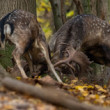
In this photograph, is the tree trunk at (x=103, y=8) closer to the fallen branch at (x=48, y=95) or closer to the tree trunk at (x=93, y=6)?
the tree trunk at (x=93, y=6)

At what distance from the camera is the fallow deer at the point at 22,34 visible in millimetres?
6633

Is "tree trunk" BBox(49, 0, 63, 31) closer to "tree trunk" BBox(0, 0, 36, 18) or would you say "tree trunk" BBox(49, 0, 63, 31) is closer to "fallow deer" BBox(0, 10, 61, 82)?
"tree trunk" BBox(0, 0, 36, 18)

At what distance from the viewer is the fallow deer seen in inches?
261

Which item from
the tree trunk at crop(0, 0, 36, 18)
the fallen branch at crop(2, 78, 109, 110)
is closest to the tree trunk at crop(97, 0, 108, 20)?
the tree trunk at crop(0, 0, 36, 18)

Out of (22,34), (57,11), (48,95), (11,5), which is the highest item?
(11,5)

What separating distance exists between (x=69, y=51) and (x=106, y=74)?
1920 mm

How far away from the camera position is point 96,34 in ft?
26.7

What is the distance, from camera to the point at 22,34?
22.0 ft

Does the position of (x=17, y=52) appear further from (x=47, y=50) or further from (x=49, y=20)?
(x=49, y=20)

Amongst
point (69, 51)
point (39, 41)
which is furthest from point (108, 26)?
point (39, 41)

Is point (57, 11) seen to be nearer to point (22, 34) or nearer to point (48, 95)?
point (22, 34)

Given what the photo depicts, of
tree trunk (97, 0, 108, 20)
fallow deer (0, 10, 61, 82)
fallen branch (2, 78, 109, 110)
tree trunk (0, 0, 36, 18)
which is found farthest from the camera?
tree trunk (97, 0, 108, 20)

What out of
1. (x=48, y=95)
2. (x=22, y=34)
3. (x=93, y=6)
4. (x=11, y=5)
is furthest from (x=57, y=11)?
(x=48, y=95)

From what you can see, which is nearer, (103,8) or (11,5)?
(11,5)
